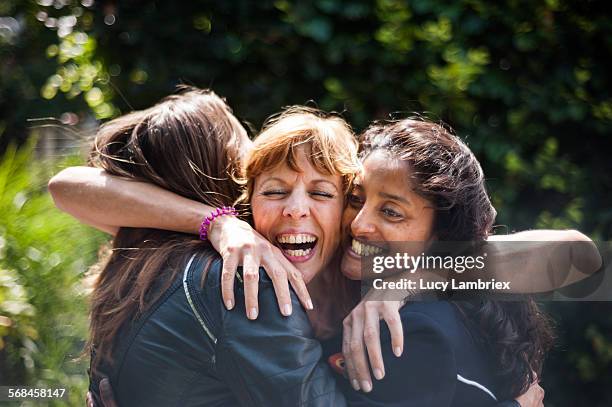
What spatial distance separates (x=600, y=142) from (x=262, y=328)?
214 cm

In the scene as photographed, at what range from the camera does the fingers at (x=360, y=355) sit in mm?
1646

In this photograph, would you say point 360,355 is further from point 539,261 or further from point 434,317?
point 539,261

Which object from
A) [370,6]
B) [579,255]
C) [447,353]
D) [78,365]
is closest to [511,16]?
[370,6]

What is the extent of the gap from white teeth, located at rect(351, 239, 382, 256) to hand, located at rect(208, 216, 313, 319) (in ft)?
0.52

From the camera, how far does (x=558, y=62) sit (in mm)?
3188

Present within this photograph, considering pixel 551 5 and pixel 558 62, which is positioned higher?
pixel 551 5

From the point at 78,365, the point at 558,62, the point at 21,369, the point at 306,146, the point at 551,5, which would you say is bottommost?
the point at 21,369

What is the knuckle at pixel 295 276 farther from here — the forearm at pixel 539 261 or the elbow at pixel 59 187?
the elbow at pixel 59 187

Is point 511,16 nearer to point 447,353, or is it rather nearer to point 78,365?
point 447,353

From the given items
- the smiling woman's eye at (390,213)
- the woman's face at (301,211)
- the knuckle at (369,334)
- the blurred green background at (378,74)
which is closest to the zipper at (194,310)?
the woman's face at (301,211)

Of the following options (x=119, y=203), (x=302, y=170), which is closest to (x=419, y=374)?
(x=302, y=170)

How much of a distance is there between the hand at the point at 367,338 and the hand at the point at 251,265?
4.7 inches

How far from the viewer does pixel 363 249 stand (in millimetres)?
1787

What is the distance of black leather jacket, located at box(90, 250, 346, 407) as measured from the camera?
1.55m
